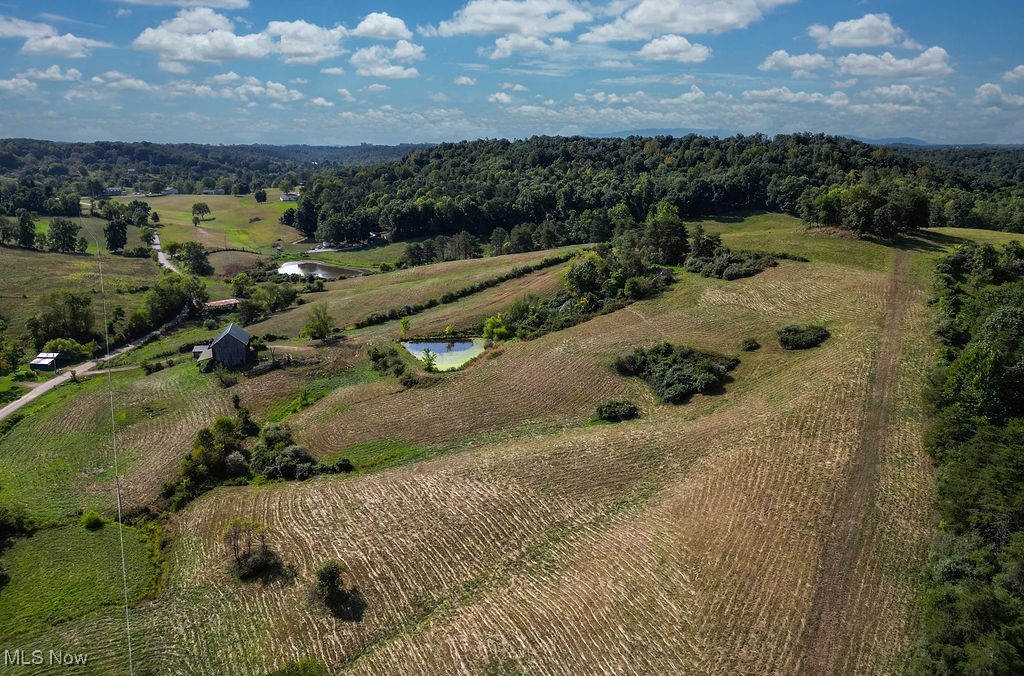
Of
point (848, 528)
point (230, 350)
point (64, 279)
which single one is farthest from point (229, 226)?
point (848, 528)

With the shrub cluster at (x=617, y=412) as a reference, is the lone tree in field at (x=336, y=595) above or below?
below

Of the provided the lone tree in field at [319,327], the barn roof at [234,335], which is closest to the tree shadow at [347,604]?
the barn roof at [234,335]

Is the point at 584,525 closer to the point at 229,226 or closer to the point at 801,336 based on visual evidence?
the point at 801,336

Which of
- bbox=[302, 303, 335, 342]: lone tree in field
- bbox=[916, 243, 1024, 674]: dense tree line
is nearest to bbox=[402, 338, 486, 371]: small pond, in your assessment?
bbox=[302, 303, 335, 342]: lone tree in field

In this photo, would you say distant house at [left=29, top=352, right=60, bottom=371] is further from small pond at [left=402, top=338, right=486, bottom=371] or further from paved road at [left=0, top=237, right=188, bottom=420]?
small pond at [left=402, top=338, right=486, bottom=371]

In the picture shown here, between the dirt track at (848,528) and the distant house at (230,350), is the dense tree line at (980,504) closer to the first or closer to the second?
the dirt track at (848,528)

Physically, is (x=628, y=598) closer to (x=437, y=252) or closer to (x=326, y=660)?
(x=326, y=660)
